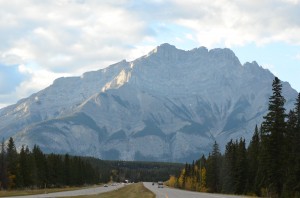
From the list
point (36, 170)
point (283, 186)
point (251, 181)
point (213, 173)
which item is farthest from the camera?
point (213, 173)

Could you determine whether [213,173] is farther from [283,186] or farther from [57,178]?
[283,186]

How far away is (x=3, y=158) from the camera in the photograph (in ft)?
414

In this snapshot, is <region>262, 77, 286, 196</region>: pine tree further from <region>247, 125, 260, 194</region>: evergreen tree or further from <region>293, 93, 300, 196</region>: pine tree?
<region>247, 125, 260, 194</region>: evergreen tree

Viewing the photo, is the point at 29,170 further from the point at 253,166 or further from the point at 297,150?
the point at 297,150

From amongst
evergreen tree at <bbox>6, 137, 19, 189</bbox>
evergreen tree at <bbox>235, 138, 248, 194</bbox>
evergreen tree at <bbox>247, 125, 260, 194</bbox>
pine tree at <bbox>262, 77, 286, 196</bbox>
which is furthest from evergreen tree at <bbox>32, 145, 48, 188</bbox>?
pine tree at <bbox>262, 77, 286, 196</bbox>

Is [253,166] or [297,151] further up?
[297,151]

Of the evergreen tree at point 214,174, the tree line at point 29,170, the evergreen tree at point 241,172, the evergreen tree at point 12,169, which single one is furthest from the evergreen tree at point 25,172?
the evergreen tree at point 241,172

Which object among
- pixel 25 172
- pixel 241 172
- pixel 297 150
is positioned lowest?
pixel 241 172

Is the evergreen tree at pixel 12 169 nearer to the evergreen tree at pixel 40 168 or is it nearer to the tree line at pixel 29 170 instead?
the tree line at pixel 29 170

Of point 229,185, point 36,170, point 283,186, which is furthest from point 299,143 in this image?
point 36,170

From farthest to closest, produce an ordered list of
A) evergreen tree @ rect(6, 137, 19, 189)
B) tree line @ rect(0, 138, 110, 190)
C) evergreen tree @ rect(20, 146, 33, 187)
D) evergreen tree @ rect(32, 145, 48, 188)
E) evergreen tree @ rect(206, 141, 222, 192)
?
evergreen tree @ rect(206, 141, 222, 192) < evergreen tree @ rect(32, 145, 48, 188) < evergreen tree @ rect(20, 146, 33, 187) < evergreen tree @ rect(6, 137, 19, 189) < tree line @ rect(0, 138, 110, 190)

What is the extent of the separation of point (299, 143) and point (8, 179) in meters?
76.6

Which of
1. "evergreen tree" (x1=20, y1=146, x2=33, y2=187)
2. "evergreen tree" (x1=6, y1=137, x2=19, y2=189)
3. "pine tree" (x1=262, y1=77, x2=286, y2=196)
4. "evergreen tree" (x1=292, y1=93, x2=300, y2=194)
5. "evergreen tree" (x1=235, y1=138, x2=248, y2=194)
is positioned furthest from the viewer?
"evergreen tree" (x1=20, y1=146, x2=33, y2=187)

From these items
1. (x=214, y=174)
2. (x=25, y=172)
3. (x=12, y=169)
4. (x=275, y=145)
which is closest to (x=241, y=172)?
(x=275, y=145)
